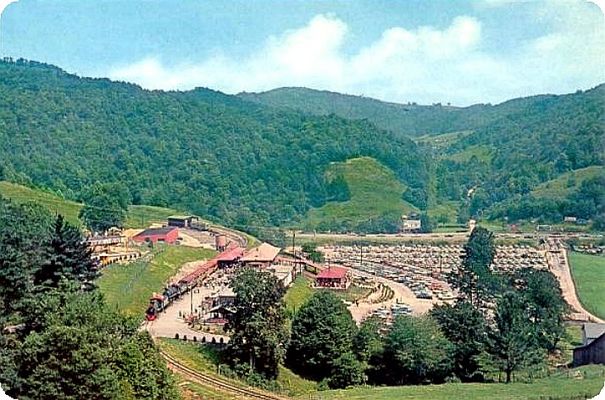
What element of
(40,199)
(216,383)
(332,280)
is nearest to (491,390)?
(216,383)

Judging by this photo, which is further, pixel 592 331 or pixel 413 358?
pixel 592 331

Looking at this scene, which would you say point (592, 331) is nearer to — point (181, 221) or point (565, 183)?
point (181, 221)

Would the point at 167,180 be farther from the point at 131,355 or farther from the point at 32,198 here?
the point at 131,355

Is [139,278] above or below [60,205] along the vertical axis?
below

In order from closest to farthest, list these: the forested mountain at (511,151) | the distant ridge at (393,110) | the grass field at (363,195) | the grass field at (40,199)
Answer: the grass field at (40,199) < the forested mountain at (511,151) < the grass field at (363,195) < the distant ridge at (393,110)

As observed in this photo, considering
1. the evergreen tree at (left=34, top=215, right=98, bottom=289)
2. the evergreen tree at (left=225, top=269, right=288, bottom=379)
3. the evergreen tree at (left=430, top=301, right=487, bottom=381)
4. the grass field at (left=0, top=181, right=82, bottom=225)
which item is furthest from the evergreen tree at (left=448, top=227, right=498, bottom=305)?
the grass field at (left=0, top=181, right=82, bottom=225)

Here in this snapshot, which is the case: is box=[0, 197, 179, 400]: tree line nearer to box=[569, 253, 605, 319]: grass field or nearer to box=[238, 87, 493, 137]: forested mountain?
box=[569, 253, 605, 319]: grass field

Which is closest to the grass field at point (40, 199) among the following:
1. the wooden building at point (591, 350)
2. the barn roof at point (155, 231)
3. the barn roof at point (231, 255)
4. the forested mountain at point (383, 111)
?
the barn roof at point (155, 231)

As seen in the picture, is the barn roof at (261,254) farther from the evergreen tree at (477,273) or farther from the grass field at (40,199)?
the grass field at (40,199)
